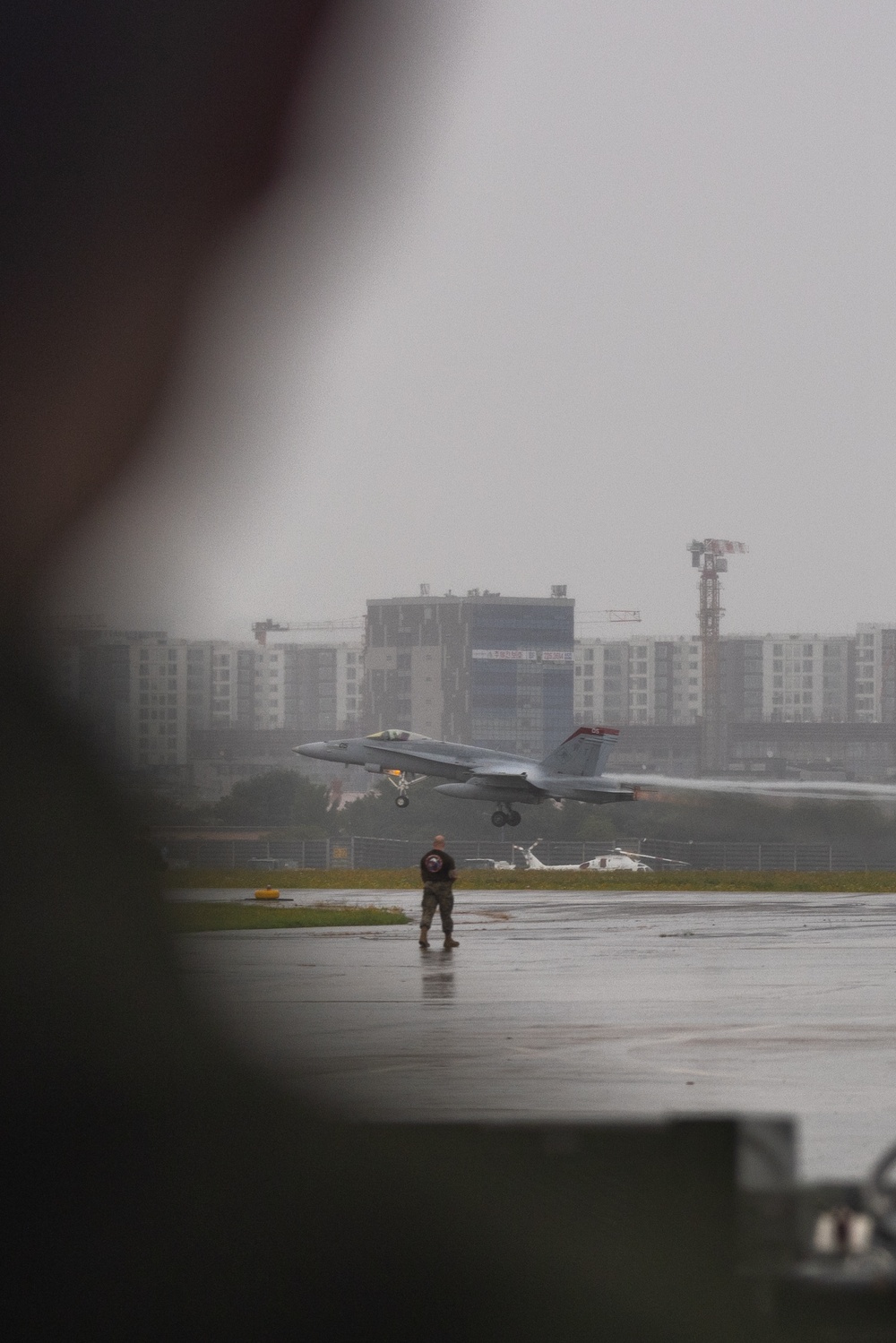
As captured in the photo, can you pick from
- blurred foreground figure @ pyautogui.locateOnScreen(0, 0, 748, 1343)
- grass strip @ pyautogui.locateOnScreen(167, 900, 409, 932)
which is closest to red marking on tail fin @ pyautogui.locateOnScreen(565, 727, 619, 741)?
grass strip @ pyautogui.locateOnScreen(167, 900, 409, 932)

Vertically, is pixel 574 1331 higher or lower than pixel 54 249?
lower

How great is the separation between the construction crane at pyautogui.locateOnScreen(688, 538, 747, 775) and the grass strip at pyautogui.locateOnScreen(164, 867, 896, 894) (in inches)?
3604

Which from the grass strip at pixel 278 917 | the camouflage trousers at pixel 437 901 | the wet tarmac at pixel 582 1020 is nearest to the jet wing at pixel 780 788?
the grass strip at pixel 278 917

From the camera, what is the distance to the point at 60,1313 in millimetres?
4184

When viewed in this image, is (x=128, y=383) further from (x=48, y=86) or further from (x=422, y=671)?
(x=422, y=671)

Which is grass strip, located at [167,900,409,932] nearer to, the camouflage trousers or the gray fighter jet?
the camouflage trousers

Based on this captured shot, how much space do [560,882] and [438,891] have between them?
94.3 feet

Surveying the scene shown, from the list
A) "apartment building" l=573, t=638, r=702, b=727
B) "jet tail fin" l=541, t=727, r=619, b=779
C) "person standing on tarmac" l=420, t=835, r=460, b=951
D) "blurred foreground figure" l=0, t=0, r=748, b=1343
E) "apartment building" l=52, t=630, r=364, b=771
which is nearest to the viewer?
"blurred foreground figure" l=0, t=0, r=748, b=1343

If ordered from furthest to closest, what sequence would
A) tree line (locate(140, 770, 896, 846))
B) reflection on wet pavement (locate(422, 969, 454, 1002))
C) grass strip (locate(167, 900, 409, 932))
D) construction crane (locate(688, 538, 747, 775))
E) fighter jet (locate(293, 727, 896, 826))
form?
construction crane (locate(688, 538, 747, 775))
fighter jet (locate(293, 727, 896, 826))
tree line (locate(140, 770, 896, 846))
grass strip (locate(167, 900, 409, 932))
reflection on wet pavement (locate(422, 969, 454, 1002))

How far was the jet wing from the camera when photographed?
5116cm

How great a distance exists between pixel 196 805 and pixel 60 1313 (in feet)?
45.5

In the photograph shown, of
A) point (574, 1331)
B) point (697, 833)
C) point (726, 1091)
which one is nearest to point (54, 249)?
point (726, 1091)

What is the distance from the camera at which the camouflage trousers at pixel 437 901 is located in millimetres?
22953

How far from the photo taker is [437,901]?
23547 millimetres
